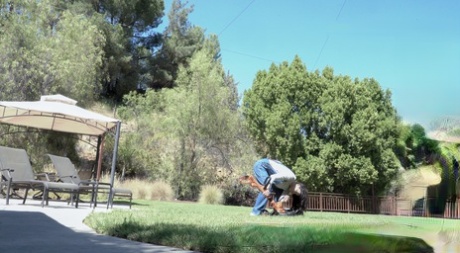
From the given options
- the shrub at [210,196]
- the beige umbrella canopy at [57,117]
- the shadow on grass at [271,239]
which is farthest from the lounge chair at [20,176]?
the shrub at [210,196]

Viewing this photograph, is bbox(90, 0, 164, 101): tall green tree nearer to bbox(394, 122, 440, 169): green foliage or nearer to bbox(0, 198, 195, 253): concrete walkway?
bbox(0, 198, 195, 253): concrete walkway

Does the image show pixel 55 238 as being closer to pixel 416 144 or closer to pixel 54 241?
pixel 54 241

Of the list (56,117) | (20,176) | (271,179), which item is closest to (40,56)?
(56,117)

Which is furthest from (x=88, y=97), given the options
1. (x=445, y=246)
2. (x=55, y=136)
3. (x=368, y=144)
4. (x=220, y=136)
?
(x=445, y=246)

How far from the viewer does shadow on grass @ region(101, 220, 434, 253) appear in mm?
1040

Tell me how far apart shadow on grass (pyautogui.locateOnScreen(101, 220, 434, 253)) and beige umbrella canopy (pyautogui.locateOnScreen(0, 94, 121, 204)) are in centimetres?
557

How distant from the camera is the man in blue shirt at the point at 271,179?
7.90 metres

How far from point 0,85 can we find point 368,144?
13495mm

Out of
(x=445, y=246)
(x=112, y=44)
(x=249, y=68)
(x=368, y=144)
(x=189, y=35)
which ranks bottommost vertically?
(x=445, y=246)

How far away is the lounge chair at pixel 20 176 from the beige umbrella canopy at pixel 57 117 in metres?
1.15

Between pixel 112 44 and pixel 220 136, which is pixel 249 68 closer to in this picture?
pixel 220 136

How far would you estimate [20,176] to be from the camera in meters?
9.38

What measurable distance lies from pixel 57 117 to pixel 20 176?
330 centimetres

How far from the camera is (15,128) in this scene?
624 inches
